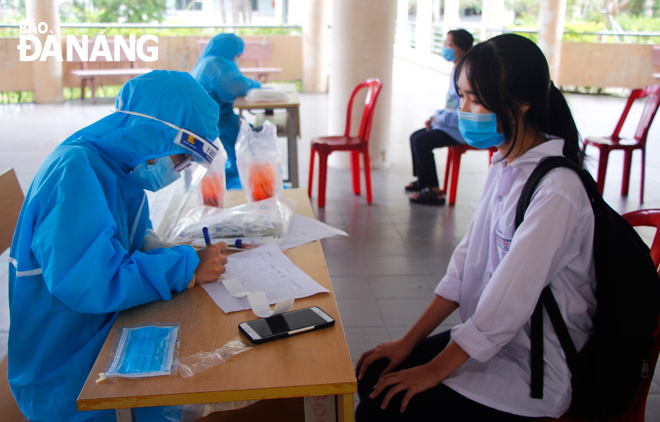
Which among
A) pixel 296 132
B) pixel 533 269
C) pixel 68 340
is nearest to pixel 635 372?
pixel 533 269

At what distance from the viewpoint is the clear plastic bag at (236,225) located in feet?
4.89

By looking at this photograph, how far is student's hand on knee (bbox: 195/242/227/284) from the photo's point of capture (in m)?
1.21

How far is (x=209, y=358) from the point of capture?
94 cm

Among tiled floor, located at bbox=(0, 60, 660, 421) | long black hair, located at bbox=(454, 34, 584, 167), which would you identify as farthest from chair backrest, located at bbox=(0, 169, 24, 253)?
long black hair, located at bbox=(454, 34, 584, 167)

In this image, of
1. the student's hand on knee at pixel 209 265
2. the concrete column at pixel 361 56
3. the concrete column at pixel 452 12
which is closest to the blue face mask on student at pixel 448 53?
the concrete column at pixel 361 56

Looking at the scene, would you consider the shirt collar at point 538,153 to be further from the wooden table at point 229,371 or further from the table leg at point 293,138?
the table leg at point 293,138

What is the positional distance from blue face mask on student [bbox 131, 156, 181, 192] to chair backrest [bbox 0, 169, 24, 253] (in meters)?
0.60

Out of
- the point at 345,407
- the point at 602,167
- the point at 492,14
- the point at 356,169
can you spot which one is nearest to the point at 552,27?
the point at 492,14

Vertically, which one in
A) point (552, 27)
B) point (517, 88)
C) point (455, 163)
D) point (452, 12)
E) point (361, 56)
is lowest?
point (455, 163)

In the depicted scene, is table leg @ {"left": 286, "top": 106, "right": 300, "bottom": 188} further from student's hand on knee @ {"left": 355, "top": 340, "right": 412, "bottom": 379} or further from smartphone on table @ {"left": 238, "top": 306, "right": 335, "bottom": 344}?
smartphone on table @ {"left": 238, "top": 306, "right": 335, "bottom": 344}

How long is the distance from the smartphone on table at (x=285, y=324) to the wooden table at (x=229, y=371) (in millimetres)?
11

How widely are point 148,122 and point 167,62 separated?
9.63m

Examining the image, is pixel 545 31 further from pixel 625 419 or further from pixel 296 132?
pixel 625 419

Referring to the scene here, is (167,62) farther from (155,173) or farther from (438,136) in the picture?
(155,173)
